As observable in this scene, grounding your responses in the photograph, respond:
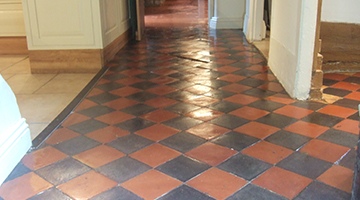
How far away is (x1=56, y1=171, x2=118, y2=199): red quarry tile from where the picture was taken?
1.94m

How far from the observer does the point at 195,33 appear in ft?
23.1

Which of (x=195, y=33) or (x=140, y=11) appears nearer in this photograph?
(x=140, y=11)

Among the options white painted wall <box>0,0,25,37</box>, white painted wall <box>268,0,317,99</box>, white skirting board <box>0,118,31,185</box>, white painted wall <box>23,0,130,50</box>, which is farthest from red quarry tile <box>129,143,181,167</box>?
white painted wall <box>0,0,25,37</box>

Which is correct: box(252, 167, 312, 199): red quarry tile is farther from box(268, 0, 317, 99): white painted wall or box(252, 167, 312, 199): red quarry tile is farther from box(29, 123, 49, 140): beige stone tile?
box(29, 123, 49, 140): beige stone tile

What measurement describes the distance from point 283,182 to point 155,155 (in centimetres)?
81

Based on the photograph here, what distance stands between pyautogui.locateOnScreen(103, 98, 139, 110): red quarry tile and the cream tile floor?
1.37 ft

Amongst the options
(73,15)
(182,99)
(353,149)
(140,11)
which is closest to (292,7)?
A: (182,99)

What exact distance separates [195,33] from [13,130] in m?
5.16

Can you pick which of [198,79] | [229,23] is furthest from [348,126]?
[229,23]

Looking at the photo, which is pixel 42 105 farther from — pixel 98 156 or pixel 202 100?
pixel 202 100

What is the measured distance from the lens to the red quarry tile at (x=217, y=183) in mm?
1918

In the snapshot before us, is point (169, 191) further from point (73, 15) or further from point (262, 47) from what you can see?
point (262, 47)

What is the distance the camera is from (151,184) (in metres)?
2.01

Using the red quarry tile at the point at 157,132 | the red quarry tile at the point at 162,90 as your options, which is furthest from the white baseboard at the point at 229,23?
the red quarry tile at the point at 157,132
